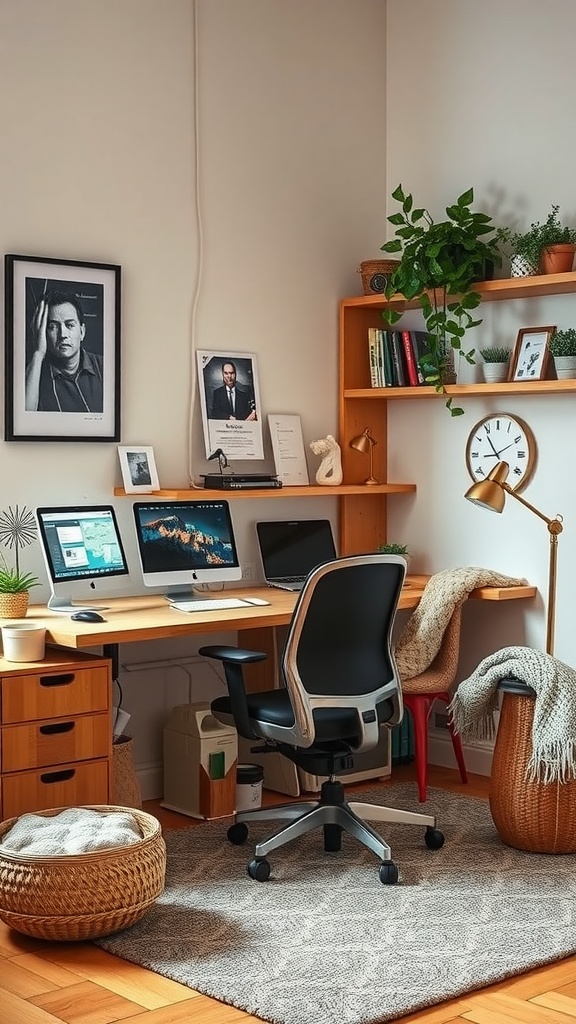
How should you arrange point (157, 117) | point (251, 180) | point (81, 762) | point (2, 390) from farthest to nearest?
point (251, 180), point (157, 117), point (2, 390), point (81, 762)

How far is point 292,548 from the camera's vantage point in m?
4.97

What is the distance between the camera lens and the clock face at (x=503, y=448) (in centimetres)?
477

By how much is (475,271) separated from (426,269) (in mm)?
179

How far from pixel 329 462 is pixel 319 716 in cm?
156

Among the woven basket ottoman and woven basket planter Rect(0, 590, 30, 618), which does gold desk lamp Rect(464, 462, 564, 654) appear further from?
the woven basket ottoman

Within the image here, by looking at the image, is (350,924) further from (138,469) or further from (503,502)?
(138,469)

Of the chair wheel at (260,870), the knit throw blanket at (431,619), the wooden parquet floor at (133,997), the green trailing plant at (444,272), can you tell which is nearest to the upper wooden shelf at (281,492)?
the green trailing plant at (444,272)

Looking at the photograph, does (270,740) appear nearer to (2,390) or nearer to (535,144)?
(2,390)

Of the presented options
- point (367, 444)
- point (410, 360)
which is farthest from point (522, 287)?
point (367, 444)

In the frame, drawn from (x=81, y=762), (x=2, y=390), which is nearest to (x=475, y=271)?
(x=2, y=390)

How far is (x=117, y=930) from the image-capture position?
3.23 m

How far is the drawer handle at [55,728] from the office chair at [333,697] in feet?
1.54

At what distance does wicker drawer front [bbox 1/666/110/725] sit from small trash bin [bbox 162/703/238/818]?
66cm

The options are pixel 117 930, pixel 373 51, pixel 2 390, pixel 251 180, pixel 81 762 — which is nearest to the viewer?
pixel 117 930
